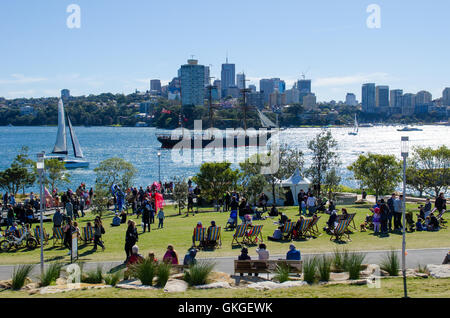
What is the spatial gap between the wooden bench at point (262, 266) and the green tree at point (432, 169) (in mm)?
26362

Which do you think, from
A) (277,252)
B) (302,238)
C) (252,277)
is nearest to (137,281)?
(252,277)

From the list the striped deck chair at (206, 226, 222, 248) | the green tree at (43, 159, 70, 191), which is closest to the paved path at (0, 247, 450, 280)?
the striped deck chair at (206, 226, 222, 248)

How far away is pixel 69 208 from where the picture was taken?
62.3 feet

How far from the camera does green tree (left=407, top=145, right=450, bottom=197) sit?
3328cm

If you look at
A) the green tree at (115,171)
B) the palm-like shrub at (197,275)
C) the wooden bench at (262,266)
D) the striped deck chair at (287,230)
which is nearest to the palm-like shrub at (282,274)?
the wooden bench at (262,266)

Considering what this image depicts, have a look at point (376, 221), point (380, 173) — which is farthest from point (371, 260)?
point (380, 173)

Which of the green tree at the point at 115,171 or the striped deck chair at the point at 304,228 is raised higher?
the green tree at the point at 115,171

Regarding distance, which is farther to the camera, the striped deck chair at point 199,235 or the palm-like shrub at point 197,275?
the striped deck chair at point 199,235

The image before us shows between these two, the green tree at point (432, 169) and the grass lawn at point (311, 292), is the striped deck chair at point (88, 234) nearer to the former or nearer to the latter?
the grass lawn at point (311, 292)

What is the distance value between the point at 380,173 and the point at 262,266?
64.3ft

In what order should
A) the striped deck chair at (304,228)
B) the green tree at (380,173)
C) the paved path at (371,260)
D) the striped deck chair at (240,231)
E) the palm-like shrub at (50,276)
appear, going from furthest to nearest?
the green tree at (380,173) → the striped deck chair at (304,228) → the striped deck chair at (240,231) → the paved path at (371,260) → the palm-like shrub at (50,276)

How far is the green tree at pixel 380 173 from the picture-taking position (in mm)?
27656

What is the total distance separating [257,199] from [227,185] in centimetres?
183

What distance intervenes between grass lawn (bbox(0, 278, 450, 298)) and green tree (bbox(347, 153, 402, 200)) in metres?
19.5
